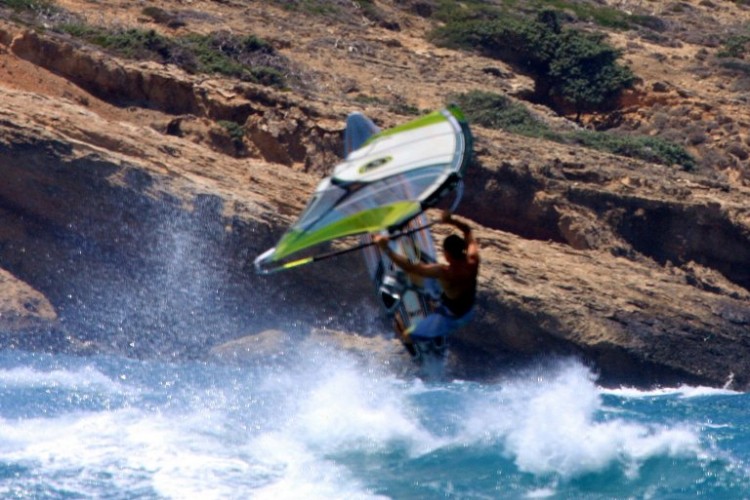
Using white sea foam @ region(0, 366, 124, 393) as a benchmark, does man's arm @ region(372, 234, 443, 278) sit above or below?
above

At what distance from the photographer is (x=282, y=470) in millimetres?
11547

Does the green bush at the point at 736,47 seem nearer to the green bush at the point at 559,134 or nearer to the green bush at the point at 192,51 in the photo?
the green bush at the point at 559,134

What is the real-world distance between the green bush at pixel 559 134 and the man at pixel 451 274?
488 inches

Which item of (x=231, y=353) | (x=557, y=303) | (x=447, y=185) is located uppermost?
(x=447, y=185)

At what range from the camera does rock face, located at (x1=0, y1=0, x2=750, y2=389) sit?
653 inches

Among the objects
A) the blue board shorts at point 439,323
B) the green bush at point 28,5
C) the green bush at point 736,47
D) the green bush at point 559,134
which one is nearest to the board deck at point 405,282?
the blue board shorts at point 439,323

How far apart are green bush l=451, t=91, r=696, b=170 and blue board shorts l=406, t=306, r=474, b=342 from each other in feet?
40.4

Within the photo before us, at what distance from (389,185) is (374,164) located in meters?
0.43

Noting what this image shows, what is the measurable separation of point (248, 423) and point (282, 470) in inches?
63.8

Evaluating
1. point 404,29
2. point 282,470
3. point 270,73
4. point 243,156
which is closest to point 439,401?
point 282,470

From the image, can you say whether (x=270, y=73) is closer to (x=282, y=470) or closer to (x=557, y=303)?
(x=557, y=303)

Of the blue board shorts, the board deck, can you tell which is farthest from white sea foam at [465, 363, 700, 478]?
the blue board shorts

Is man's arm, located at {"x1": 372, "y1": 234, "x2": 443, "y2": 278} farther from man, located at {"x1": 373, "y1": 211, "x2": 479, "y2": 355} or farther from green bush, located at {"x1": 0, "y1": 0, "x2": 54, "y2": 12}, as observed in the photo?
green bush, located at {"x1": 0, "y1": 0, "x2": 54, "y2": 12}

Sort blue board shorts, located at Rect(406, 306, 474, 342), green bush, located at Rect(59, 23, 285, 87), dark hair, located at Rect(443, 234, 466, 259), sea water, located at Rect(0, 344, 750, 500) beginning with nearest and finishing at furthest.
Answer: dark hair, located at Rect(443, 234, 466, 259), blue board shorts, located at Rect(406, 306, 474, 342), sea water, located at Rect(0, 344, 750, 500), green bush, located at Rect(59, 23, 285, 87)
